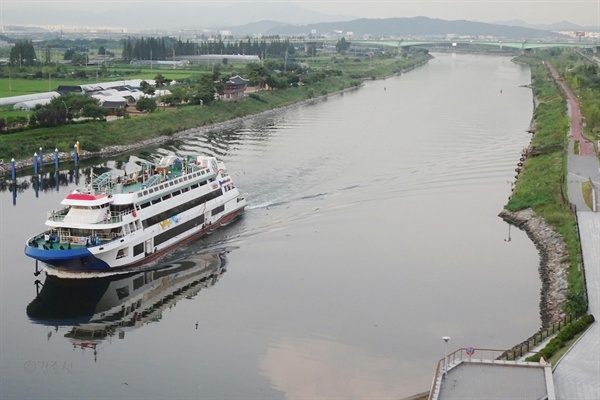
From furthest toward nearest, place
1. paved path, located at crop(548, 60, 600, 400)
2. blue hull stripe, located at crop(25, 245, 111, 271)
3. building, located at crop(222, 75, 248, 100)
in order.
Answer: building, located at crop(222, 75, 248, 100) → blue hull stripe, located at crop(25, 245, 111, 271) → paved path, located at crop(548, 60, 600, 400)

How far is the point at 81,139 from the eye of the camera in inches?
1529

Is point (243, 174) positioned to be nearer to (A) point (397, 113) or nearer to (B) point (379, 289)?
(B) point (379, 289)

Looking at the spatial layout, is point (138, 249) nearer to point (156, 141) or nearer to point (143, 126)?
point (156, 141)

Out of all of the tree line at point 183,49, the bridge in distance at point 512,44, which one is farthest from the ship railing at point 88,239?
the bridge in distance at point 512,44

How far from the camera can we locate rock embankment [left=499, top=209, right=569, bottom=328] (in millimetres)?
18425

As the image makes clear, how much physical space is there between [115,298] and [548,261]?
1143 cm

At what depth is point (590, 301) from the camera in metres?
17.2

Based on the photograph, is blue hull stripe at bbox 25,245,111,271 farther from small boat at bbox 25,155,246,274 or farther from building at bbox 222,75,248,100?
building at bbox 222,75,248,100

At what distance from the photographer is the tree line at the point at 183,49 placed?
8712 centimetres

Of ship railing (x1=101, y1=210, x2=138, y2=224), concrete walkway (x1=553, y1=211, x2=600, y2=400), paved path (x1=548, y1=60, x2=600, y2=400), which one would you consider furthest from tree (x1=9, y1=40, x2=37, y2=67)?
concrete walkway (x1=553, y1=211, x2=600, y2=400)

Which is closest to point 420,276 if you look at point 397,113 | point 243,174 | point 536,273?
point 536,273

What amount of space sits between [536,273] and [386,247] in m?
4.30

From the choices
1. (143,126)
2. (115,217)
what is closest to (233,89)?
(143,126)

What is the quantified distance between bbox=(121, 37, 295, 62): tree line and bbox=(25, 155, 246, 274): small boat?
209 ft
